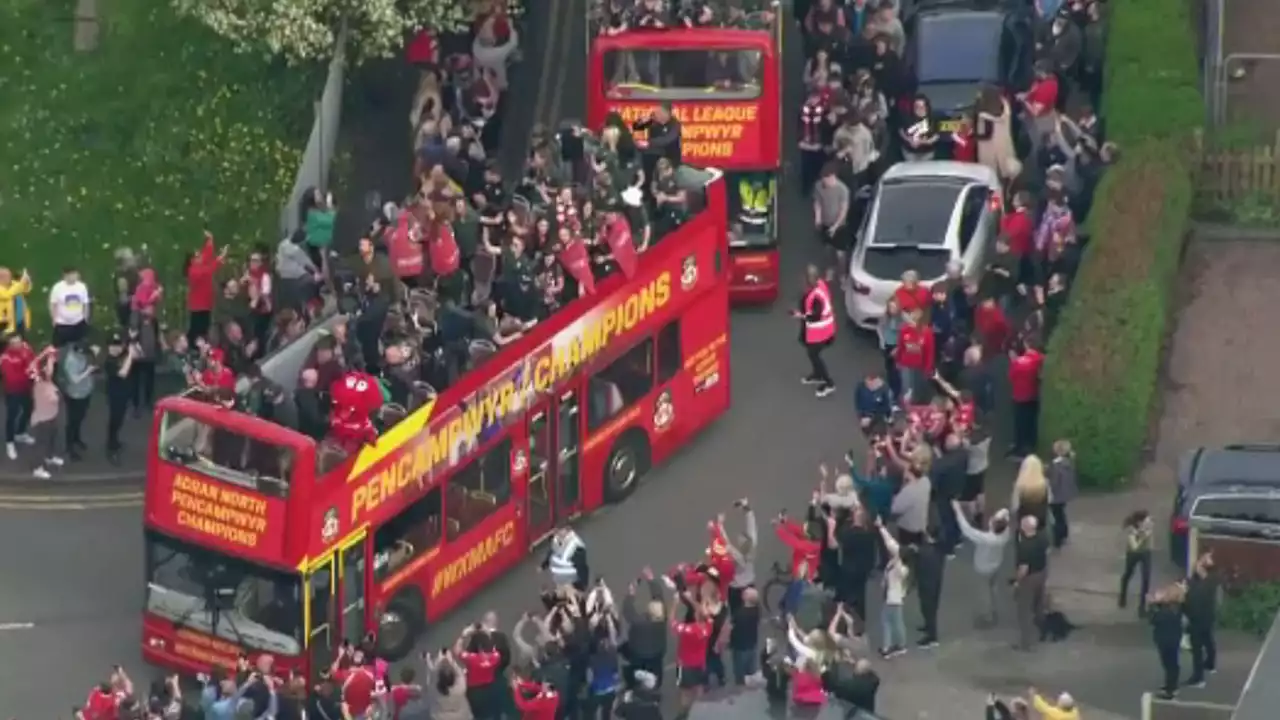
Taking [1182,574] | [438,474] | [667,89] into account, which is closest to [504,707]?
[438,474]

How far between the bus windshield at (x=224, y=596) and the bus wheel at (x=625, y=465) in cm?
526

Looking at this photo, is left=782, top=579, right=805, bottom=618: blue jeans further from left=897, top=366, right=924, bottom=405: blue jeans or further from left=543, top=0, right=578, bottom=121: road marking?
left=543, top=0, right=578, bottom=121: road marking

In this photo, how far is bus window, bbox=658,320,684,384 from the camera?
37375 millimetres

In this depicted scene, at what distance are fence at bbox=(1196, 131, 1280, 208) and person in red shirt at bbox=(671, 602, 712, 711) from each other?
11.9 m

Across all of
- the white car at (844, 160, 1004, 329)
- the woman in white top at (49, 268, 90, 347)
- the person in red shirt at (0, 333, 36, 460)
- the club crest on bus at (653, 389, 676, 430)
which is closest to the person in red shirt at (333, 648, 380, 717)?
the club crest on bus at (653, 389, 676, 430)

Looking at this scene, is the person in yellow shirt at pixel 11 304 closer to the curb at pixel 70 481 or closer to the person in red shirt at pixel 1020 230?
the curb at pixel 70 481

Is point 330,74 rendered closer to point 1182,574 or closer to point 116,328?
point 116,328

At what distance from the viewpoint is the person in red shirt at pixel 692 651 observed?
32406mm

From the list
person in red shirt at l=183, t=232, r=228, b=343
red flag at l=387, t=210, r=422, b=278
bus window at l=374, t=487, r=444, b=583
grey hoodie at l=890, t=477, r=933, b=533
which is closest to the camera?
bus window at l=374, t=487, r=444, b=583

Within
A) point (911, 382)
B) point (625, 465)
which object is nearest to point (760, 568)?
point (625, 465)

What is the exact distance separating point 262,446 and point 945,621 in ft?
22.4

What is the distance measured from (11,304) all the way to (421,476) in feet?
21.8

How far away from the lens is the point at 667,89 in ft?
133

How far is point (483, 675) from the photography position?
31625 millimetres
